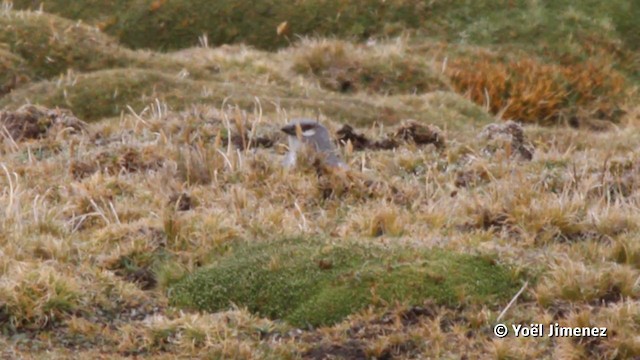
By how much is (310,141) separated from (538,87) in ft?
35.5

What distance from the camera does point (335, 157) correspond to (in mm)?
10148

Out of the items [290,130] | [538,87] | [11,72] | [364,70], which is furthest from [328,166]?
[538,87]

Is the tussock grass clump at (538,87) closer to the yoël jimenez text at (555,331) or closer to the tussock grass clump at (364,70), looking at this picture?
the tussock grass clump at (364,70)

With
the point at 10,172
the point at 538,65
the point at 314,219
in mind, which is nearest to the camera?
the point at 314,219

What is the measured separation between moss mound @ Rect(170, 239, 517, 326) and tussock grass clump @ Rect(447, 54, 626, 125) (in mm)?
11682

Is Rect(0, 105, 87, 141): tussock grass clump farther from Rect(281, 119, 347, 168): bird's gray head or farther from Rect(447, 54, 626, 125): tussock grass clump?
Rect(447, 54, 626, 125): tussock grass clump

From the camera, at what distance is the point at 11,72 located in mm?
17469

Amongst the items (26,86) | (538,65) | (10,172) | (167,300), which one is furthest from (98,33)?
(167,300)

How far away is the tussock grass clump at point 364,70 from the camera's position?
18688 millimetres

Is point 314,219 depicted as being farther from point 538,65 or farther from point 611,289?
point 538,65

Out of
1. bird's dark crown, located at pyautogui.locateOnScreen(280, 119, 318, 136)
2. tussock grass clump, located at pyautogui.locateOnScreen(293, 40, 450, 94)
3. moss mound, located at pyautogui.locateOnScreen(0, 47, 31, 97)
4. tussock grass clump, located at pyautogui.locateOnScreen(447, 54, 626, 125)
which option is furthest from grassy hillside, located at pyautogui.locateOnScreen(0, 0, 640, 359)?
tussock grass clump, located at pyautogui.locateOnScreen(447, 54, 626, 125)

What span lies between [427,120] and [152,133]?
5.60m

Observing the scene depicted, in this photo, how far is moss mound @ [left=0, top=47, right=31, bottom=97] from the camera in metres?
17.3

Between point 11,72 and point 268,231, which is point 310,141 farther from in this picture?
point 11,72
